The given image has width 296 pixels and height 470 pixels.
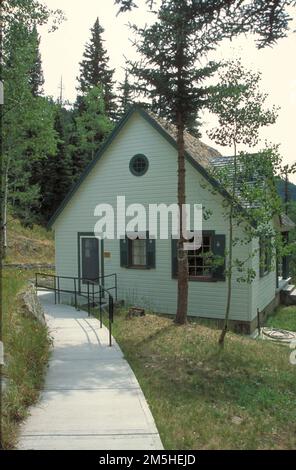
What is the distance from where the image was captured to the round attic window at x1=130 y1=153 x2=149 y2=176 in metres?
14.8

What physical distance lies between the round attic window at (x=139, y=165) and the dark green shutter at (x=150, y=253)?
2409mm

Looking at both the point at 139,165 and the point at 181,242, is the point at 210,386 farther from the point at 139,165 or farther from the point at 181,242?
the point at 139,165

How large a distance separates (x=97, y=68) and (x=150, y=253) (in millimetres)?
35345

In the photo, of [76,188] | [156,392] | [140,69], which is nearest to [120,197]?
[76,188]

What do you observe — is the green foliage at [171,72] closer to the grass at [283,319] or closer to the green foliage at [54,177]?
the grass at [283,319]

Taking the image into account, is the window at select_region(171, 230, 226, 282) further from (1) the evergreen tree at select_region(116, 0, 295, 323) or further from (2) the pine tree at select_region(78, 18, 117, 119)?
(2) the pine tree at select_region(78, 18, 117, 119)

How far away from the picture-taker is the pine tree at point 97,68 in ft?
143

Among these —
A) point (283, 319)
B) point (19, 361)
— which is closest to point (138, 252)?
point (283, 319)

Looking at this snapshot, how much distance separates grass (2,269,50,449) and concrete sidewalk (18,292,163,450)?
6.9 inches

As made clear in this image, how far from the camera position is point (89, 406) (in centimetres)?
611

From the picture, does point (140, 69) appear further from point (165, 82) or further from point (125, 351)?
point (125, 351)

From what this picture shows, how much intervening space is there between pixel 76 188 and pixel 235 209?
8.06 metres

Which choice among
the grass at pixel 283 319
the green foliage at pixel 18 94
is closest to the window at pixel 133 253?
the grass at pixel 283 319

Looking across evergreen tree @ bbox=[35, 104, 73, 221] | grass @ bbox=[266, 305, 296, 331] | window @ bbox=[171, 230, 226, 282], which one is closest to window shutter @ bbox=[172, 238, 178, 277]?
window @ bbox=[171, 230, 226, 282]
